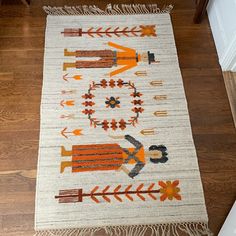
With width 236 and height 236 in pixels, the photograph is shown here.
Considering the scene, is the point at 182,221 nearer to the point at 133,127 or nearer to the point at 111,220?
the point at 111,220

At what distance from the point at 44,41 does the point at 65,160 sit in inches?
30.4

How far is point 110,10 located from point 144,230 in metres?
1.33

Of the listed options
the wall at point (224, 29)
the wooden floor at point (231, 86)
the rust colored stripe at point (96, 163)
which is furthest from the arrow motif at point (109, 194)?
the wall at point (224, 29)

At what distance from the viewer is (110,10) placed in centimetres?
195

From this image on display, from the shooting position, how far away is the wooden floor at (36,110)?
1420 mm

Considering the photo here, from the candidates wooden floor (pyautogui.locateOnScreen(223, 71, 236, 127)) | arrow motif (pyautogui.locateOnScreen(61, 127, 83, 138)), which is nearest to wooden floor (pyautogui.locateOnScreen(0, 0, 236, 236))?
wooden floor (pyautogui.locateOnScreen(223, 71, 236, 127))

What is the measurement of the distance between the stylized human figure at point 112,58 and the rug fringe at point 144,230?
83 centimetres

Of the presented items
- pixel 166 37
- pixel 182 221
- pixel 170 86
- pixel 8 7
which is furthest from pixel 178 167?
pixel 8 7

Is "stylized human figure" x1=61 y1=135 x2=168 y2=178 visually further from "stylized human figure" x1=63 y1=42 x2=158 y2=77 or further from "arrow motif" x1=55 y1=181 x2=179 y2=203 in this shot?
"stylized human figure" x1=63 y1=42 x2=158 y2=77

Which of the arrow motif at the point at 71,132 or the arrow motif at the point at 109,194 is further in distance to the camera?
the arrow motif at the point at 71,132

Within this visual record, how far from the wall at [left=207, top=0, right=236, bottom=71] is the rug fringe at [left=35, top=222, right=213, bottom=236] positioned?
0.89m

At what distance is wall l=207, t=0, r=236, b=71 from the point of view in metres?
1.60

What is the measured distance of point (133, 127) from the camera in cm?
158

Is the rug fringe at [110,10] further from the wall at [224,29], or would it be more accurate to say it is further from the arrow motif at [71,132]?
the arrow motif at [71,132]
